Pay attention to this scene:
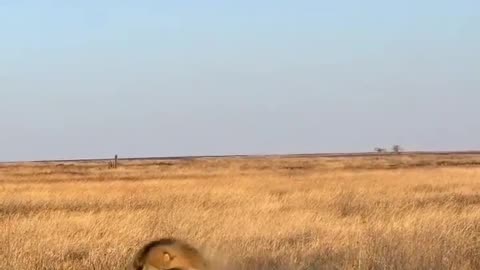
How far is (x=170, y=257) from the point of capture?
5.65 m

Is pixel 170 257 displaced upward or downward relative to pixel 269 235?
upward

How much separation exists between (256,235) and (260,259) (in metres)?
2.73

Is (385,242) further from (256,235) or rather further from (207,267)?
(207,267)

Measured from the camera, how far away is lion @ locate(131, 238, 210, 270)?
562 centimetres

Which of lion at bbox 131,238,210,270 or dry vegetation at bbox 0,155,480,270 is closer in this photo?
lion at bbox 131,238,210,270

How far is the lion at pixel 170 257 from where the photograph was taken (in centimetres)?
562

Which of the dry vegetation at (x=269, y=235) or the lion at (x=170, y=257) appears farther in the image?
the dry vegetation at (x=269, y=235)

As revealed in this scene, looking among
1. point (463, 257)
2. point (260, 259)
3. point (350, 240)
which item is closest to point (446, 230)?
point (350, 240)

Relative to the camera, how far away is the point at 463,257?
9.34 meters

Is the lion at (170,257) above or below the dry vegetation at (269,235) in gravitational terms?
above

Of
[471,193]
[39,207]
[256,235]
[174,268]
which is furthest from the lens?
[471,193]

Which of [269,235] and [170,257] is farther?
[269,235]

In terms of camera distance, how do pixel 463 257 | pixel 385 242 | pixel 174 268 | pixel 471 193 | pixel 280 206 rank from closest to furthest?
pixel 174 268, pixel 463 257, pixel 385 242, pixel 280 206, pixel 471 193

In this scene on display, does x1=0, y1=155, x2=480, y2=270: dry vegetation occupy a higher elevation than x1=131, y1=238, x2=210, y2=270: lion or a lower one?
lower
